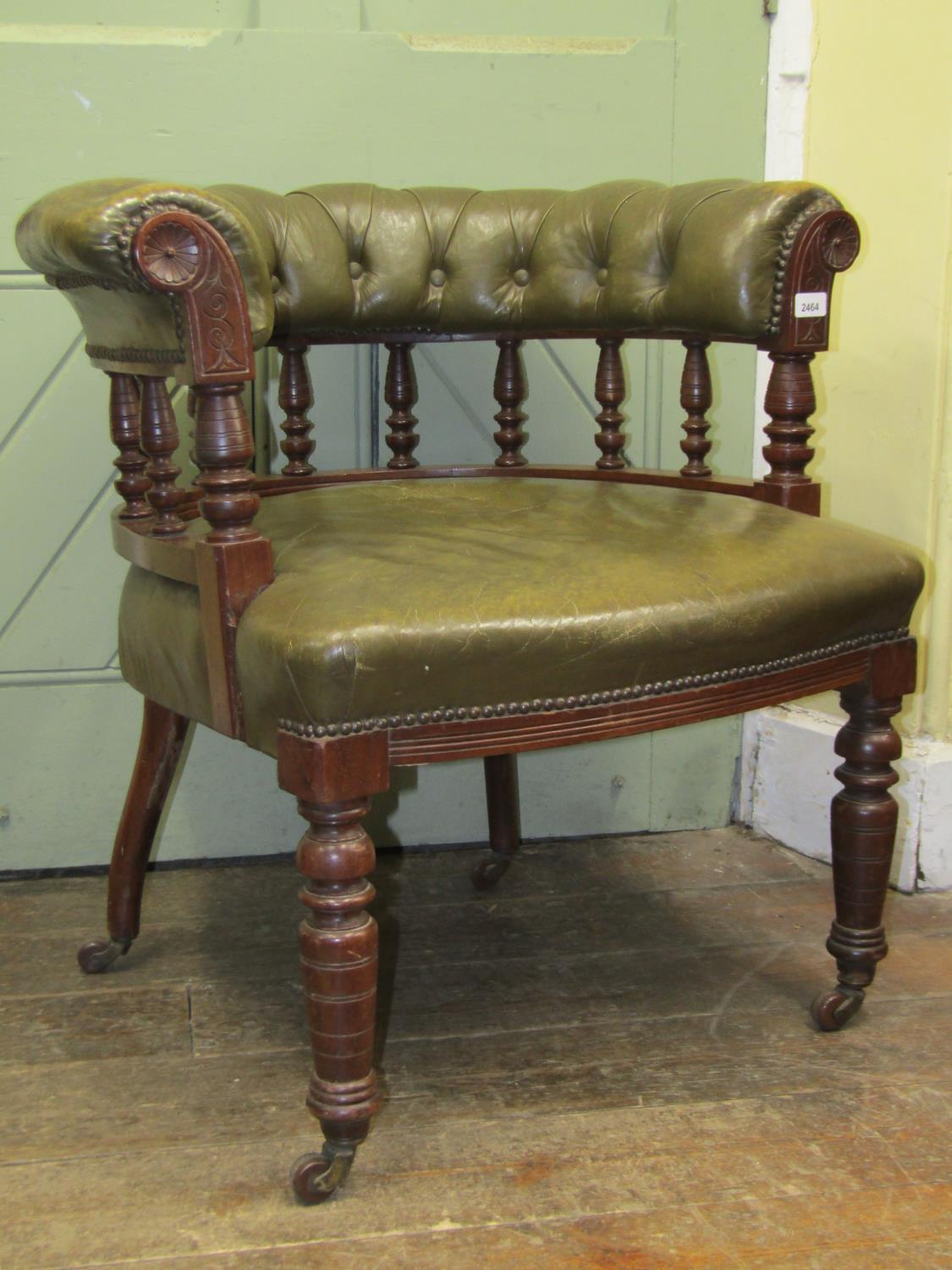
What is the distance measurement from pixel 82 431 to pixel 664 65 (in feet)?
3.06

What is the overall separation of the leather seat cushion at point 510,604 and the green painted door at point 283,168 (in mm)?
486

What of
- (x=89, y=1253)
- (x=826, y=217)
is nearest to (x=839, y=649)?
(x=826, y=217)

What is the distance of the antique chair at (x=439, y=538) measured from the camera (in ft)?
3.32

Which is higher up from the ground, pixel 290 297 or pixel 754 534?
pixel 290 297

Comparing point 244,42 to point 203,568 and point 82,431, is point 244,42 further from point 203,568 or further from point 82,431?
point 203,568

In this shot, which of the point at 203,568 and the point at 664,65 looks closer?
the point at 203,568

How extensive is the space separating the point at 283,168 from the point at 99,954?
103 centimetres

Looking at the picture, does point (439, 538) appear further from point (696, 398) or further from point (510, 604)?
point (696, 398)

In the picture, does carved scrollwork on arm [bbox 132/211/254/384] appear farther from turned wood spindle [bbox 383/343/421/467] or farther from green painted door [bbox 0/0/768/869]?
green painted door [bbox 0/0/768/869]

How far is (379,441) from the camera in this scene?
1.82 m

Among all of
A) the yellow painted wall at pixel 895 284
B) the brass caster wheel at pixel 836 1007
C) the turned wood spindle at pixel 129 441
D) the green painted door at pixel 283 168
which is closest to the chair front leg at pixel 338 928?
the turned wood spindle at pixel 129 441

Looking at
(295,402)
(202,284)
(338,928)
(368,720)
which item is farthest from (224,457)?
(295,402)

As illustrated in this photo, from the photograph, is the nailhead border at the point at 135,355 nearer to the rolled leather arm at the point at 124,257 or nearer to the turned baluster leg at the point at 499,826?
the rolled leather arm at the point at 124,257

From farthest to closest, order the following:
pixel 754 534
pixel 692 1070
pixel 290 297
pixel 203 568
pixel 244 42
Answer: pixel 244 42 → pixel 290 297 → pixel 692 1070 → pixel 754 534 → pixel 203 568
